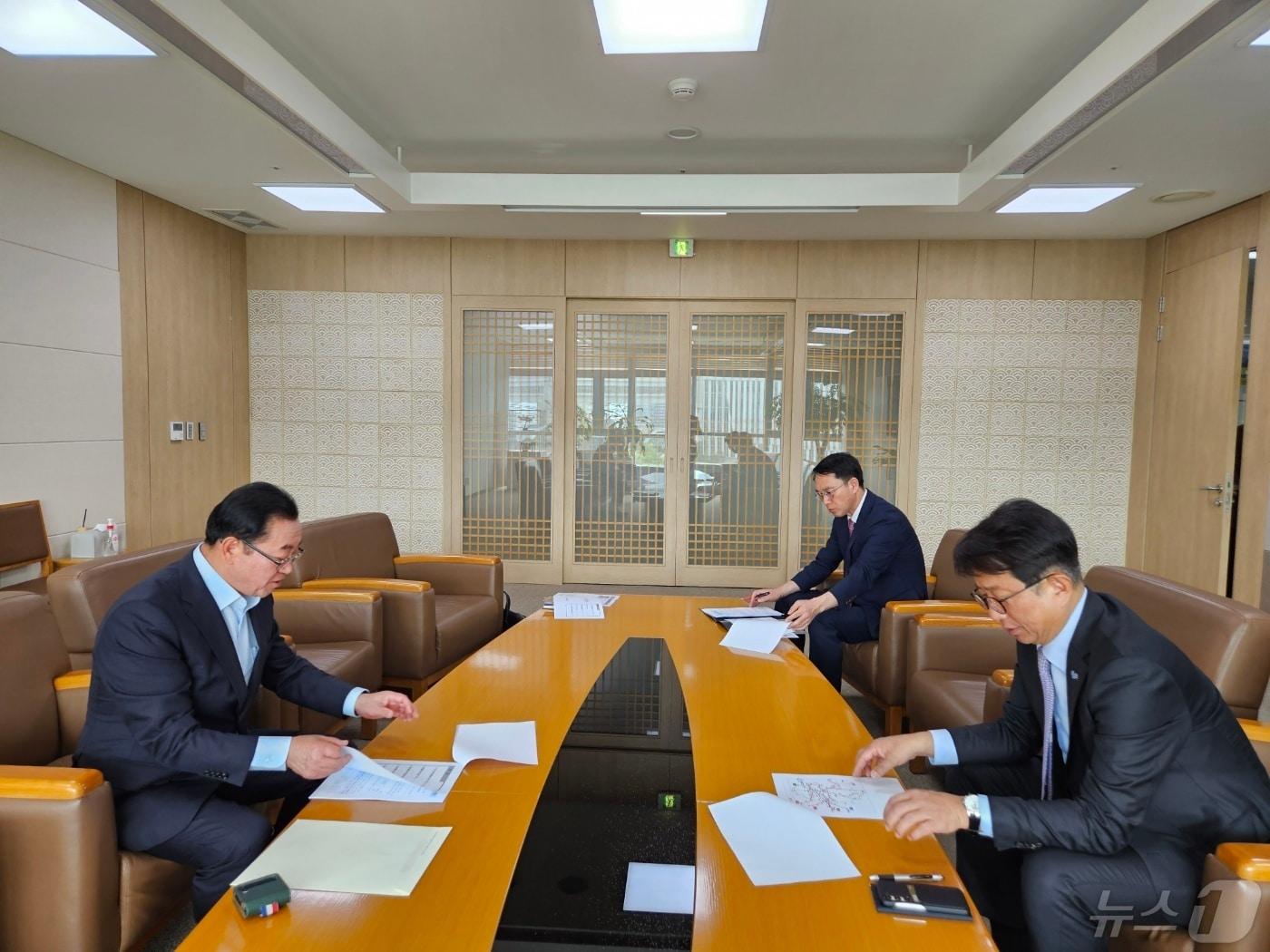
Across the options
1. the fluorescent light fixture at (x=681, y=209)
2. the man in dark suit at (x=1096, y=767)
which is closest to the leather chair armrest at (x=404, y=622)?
the man in dark suit at (x=1096, y=767)


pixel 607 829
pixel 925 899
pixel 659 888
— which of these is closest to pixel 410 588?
pixel 607 829

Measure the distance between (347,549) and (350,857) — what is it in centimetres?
289

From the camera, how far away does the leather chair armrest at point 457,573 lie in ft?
13.9

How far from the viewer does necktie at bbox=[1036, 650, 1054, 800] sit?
5.32ft

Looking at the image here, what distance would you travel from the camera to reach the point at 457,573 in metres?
4.27

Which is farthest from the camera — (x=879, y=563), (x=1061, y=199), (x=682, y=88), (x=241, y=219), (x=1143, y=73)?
(x=241, y=219)

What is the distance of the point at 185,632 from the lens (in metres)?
1.75

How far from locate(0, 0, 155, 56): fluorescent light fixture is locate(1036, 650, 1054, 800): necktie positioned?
11.8 ft

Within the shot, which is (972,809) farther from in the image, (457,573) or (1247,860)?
(457,573)

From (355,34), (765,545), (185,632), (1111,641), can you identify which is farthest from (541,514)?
(1111,641)

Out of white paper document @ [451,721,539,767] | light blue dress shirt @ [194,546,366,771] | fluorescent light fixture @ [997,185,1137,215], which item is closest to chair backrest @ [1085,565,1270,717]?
white paper document @ [451,721,539,767]

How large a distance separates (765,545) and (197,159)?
15.8ft

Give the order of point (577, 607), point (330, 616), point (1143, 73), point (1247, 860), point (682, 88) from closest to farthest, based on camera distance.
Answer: point (1247, 860), point (1143, 73), point (577, 607), point (330, 616), point (682, 88)

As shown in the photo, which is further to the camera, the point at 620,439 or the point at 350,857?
the point at 620,439
